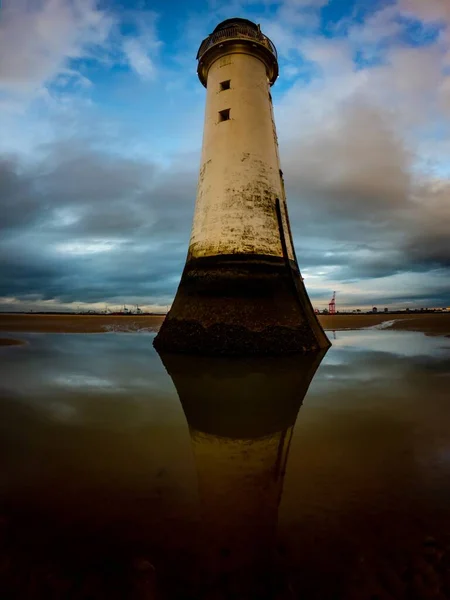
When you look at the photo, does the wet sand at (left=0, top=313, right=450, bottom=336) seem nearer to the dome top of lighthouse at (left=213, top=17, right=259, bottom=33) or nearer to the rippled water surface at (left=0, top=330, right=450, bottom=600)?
the dome top of lighthouse at (left=213, top=17, right=259, bottom=33)

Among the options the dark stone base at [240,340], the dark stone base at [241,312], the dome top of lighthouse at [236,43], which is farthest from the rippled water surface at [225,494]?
the dome top of lighthouse at [236,43]

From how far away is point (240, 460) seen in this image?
2734 mm

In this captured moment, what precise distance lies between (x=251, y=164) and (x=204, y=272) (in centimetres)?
330

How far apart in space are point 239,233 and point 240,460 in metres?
6.97

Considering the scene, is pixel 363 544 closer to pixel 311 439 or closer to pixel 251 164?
pixel 311 439

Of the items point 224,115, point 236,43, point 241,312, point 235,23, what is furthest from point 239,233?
point 235,23

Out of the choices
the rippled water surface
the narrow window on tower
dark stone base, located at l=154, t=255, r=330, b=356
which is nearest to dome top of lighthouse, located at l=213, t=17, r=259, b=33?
the narrow window on tower

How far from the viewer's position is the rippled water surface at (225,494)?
1510 millimetres

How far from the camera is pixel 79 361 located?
7.97 m

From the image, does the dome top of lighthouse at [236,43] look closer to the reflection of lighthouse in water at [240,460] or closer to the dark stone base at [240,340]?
the dark stone base at [240,340]

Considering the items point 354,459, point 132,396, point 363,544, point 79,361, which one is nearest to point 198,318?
point 79,361

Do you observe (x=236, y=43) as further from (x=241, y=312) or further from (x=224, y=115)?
(x=241, y=312)

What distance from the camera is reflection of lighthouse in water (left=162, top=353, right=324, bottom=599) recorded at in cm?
157

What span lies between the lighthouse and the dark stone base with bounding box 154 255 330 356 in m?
0.02
